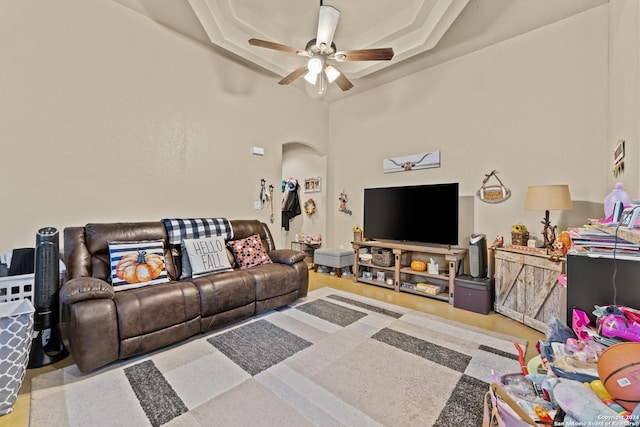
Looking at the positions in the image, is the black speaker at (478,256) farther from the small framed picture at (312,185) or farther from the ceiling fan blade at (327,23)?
the small framed picture at (312,185)

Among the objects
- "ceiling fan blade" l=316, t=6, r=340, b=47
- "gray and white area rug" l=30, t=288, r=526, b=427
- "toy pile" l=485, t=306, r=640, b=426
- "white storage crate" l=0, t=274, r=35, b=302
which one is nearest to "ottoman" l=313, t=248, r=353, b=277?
"gray and white area rug" l=30, t=288, r=526, b=427

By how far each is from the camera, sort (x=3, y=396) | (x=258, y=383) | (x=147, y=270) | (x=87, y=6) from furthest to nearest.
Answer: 1. (x=87, y=6)
2. (x=147, y=270)
3. (x=258, y=383)
4. (x=3, y=396)

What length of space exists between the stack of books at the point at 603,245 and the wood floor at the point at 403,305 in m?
1.16

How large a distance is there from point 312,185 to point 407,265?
2.43 m

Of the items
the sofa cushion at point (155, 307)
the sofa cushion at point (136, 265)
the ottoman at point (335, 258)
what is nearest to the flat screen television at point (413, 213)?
the ottoman at point (335, 258)

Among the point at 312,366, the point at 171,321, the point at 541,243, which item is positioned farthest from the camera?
the point at 541,243

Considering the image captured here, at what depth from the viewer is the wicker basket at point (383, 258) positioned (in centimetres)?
→ 387

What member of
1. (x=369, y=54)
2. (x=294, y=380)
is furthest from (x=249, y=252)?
(x=369, y=54)

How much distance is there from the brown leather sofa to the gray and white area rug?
0.47 ft

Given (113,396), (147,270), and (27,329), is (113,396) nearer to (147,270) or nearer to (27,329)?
(27,329)

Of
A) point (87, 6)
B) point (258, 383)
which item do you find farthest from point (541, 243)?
point (87, 6)

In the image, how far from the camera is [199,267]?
8.79ft

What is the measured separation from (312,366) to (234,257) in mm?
1603

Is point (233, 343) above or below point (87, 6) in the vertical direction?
below
